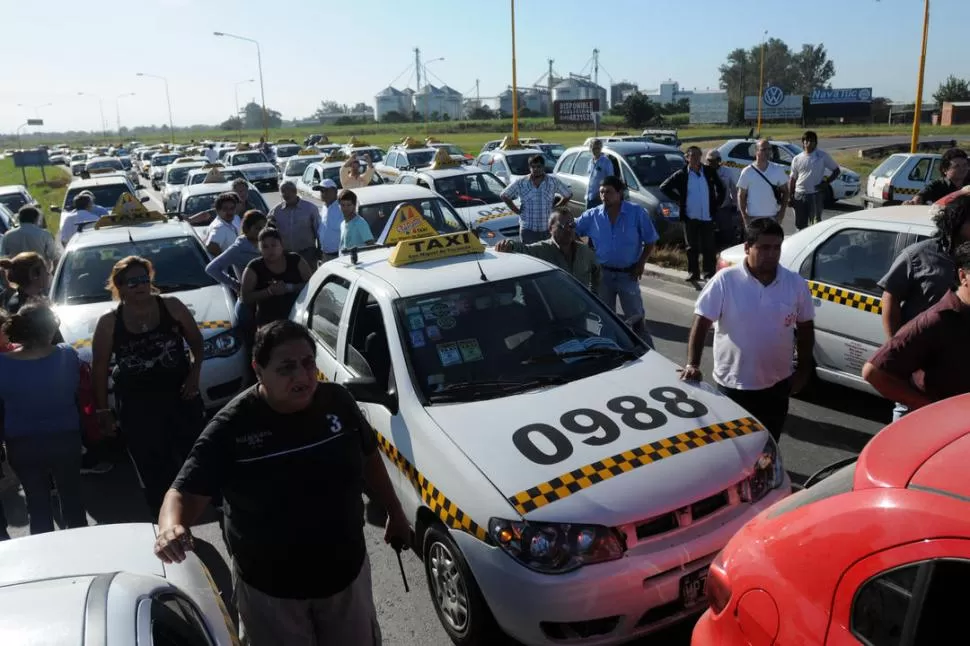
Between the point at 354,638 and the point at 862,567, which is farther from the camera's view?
the point at 354,638

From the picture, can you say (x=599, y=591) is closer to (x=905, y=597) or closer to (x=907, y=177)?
(x=905, y=597)

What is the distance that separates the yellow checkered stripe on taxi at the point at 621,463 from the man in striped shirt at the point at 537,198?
19.2 ft

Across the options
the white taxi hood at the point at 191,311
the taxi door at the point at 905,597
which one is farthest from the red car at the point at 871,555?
the white taxi hood at the point at 191,311

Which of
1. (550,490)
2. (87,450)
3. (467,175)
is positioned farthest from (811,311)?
(467,175)

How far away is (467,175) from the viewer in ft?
41.0

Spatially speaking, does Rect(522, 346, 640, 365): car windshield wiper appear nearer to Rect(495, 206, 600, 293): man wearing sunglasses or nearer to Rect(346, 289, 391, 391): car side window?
Rect(346, 289, 391, 391): car side window

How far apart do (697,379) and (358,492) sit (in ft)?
6.78

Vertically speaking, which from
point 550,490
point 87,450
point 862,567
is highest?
point 862,567

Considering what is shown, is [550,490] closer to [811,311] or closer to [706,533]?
[706,533]

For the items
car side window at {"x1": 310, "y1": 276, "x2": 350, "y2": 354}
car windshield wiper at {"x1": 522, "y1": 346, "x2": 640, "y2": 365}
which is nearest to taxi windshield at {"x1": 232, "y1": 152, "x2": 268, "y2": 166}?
car side window at {"x1": 310, "y1": 276, "x2": 350, "y2": 354}

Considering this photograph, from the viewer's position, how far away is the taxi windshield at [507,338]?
12.8 feet

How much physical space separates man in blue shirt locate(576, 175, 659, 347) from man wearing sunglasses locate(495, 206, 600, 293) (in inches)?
18.6

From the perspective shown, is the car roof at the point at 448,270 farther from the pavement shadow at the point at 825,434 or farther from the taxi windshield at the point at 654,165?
the taxi windshield at the point at 654,165

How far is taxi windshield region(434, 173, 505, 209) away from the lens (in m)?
12.1
